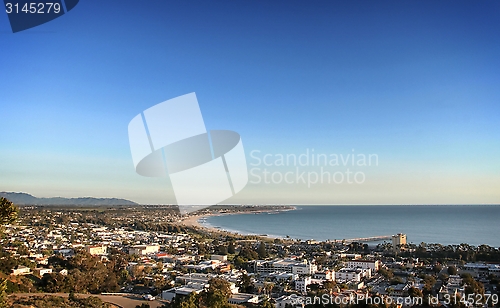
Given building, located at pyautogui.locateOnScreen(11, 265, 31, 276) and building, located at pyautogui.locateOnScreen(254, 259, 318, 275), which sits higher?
building, located at pyautogui.locateOnScreen(11, 265, 31, 276)

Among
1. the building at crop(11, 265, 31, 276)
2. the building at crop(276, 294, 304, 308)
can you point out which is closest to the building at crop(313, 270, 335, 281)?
the building at crop(276, 294, 304, 308)

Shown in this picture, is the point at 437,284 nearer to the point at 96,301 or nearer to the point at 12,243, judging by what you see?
the point at 96,301

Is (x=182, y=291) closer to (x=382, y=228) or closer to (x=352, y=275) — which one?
(x=352, y=275)

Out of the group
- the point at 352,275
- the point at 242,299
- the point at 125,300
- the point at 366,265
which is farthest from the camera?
the point at 366,265

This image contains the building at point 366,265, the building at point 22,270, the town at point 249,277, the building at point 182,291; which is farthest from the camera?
the building at point 366,265

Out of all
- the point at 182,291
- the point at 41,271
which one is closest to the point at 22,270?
the point at 41,271

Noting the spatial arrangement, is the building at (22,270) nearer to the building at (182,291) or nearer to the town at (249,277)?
the town at (249,277)

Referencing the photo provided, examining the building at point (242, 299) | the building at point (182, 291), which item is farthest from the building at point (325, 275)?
the building at point (182, 291)

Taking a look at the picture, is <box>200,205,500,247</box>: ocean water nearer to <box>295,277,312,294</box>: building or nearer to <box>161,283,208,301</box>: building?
<box>295,277,312,294</box>: building

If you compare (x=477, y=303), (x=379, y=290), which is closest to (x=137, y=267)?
(x=379, y=290)

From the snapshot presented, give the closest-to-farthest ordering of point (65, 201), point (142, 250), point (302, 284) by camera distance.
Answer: point (302, 284) < point (142, 250) < point (65, 201)

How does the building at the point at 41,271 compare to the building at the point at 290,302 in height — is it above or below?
above

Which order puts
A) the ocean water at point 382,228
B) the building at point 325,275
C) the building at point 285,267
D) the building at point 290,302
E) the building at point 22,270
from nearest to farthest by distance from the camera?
1. the building at point 290,302
2. the building at point 22,270
3. the building at point 325,275
4. the building at point 285,267
5. the ocean water at point 382,228
